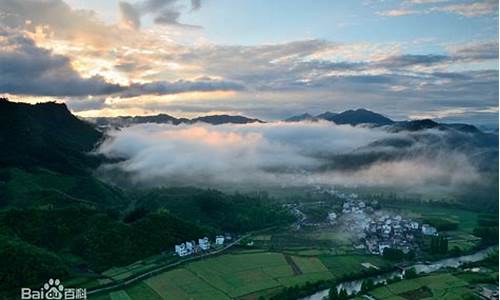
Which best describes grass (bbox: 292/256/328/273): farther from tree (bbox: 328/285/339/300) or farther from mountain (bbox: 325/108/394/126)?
mountain (bbox: 325/108/394/126)

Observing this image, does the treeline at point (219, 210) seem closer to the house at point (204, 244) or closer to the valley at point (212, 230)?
the valley at point (212, 230)

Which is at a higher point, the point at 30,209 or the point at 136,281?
the point at 30,209

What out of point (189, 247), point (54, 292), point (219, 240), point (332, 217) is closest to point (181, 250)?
point (189, 247)

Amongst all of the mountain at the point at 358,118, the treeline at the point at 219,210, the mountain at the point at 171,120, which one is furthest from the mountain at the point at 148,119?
the treeline at the point at 219,210

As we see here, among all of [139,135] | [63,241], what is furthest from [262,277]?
[139,135]

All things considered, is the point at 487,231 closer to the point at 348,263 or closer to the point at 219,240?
the point at 348,263

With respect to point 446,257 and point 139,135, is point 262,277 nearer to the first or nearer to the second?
point 446,257
